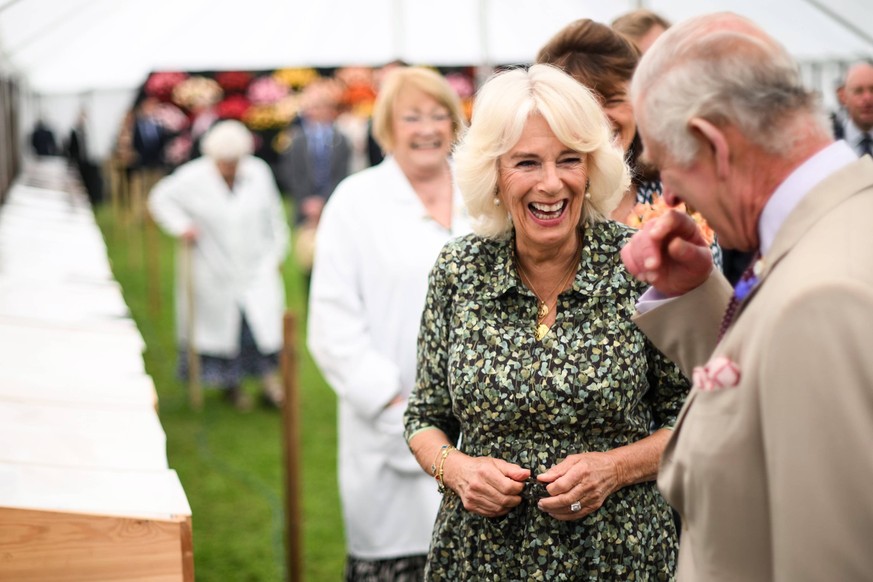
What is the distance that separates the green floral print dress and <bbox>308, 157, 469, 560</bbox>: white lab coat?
1034mm

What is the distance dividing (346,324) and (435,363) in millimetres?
1106

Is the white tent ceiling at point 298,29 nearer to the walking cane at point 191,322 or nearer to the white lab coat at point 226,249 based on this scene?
the white lab coat at point 226,249

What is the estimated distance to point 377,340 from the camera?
358 cm

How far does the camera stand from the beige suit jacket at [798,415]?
4.32ft

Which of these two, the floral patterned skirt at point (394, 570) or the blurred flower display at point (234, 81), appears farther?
the blurred flower display at point (234, 81)

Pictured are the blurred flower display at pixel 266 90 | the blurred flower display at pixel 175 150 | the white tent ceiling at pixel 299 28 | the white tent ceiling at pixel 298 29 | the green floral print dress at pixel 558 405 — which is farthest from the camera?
the blurred flower display at pixel 266 90

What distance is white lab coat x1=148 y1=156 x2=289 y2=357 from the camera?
7.81 metres

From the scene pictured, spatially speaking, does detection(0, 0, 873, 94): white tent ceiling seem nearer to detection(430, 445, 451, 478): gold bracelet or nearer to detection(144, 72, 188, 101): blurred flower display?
detection(430, 445, 451, 478): gold bracelet

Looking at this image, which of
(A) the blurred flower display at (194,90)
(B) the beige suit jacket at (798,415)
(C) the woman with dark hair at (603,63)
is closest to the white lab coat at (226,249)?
(C) the woman with dark hair at (603,63)

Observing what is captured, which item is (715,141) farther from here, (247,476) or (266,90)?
(266,90)

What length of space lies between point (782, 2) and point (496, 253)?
8.55 feet

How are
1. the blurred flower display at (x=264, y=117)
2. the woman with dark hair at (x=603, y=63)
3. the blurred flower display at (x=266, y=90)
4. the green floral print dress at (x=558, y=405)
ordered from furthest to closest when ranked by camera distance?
the blurred flower display at (x=264, y=117)
the blurred flower display at (x=266, y=90)
the woman with dark hair at (x=603, y=63)
the green floral print dress at (x=558, y=405)

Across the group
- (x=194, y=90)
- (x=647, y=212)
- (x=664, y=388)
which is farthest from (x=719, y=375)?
(x=194, y=90)

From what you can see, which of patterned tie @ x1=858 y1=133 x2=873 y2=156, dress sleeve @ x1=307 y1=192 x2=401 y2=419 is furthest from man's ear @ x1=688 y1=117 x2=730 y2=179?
patterned tie @ x1=858 y1=133 x2=873 y2=156
